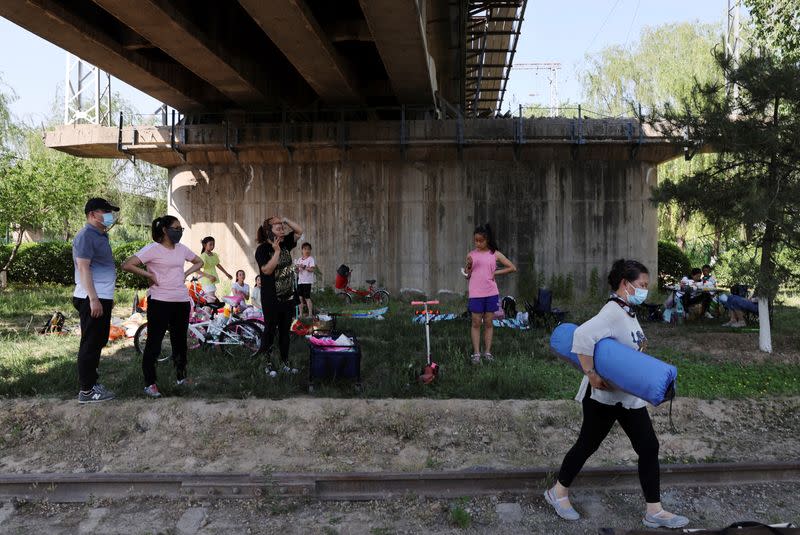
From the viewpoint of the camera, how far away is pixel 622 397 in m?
4.01

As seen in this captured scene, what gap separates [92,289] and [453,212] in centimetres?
1251

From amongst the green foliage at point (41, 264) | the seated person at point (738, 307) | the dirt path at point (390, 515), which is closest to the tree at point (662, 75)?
the seated person at point (738, 307)

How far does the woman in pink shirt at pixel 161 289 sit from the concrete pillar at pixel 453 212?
10.8 meters

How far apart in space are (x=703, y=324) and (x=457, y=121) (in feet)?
27.3

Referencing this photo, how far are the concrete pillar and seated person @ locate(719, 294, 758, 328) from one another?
Answer: 4.94 m

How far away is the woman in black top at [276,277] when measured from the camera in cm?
729

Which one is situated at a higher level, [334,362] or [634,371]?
[634,371]

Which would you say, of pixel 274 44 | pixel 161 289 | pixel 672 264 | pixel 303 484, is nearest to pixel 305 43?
pixel 274 44

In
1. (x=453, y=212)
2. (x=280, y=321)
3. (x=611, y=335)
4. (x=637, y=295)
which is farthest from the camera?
(x=453, y=212)

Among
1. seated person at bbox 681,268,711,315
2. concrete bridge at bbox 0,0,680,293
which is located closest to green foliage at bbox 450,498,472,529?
seated person at bbox 681,268,711,315

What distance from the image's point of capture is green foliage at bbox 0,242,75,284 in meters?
24.2

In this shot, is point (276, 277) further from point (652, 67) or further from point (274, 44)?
point (652, 67)

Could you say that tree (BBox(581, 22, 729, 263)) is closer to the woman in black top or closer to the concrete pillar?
the concrete pillar

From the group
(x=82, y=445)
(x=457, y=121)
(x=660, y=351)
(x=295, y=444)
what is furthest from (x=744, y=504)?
(x=457, y=121)
